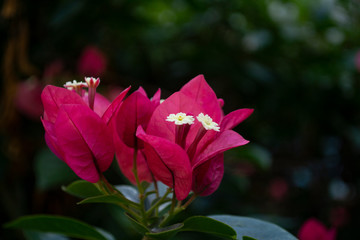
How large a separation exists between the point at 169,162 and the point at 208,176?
53 mm

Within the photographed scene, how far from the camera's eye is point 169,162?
1.23 ft

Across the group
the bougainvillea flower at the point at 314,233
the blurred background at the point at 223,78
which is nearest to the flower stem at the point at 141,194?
the bougainvillea flower at the point at 314,233

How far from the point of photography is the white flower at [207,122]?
14.7 inches

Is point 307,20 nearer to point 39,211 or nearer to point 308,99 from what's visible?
point 308,99

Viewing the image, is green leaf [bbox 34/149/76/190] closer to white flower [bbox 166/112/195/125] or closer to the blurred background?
the blurred background

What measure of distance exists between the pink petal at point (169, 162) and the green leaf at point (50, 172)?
57cm

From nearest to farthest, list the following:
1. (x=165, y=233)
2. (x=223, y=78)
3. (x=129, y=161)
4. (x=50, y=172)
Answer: (x=165, y=233) < (x=129, y=161) < (x=50, y=172) < (x=223, y=78)

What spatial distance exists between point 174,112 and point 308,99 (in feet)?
3.60

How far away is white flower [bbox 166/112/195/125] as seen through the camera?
374mm

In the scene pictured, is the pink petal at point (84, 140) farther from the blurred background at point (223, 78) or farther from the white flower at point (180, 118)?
the blurred background at point (223, 78)

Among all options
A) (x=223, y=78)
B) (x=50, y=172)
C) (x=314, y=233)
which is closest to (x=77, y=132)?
(x=314, y=233)

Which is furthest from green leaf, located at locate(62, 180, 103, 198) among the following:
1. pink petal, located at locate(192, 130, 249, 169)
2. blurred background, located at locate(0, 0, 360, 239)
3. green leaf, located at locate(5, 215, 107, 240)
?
blurred background, located at locate(0, 0, 360, 239)

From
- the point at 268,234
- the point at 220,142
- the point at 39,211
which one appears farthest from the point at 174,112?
the point at 39,211

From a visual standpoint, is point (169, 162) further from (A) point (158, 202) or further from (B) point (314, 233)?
(B) point (314, 233)
